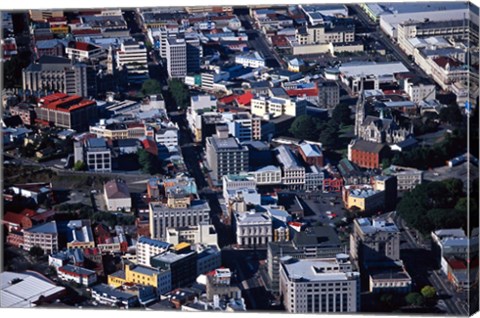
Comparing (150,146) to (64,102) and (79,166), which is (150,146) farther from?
(64,102)

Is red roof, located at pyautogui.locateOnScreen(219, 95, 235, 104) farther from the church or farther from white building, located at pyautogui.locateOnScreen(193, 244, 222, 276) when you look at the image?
white building, located at pyautogui.locateOnScreen(193, 244, 222, 276)

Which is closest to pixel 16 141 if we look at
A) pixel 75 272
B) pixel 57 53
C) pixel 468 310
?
pixel 57 53

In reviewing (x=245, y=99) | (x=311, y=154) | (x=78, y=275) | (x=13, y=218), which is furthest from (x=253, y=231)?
(x=245, y=99)

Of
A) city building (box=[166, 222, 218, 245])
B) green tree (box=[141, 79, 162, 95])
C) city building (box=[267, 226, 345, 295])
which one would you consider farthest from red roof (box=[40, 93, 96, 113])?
city building (box=[267, 226, 345, 295])

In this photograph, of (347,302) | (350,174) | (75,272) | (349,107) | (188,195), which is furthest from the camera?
(349,107)

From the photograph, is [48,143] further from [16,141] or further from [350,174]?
[350,174]

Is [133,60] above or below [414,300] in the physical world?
above

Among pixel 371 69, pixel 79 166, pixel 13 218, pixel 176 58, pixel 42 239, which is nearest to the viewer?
pixel 42 239
